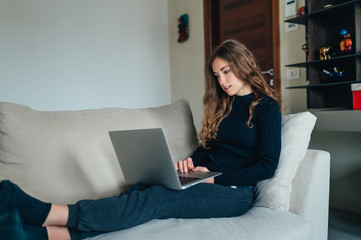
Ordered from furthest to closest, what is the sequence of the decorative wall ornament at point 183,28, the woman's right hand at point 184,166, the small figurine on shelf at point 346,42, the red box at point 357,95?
the decorative wall ornament at point 183,28 < the small figurine on shelf at point 346,42 < the red box at point 357,95 < the woman's right hand at point 184,166

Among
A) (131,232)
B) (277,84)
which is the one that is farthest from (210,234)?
(277,84)

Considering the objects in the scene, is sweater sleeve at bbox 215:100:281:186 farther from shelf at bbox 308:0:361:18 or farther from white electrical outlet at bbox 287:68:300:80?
white electrical outlet at bbox 287:68:300:80

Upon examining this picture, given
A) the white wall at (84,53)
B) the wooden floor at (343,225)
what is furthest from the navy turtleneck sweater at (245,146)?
the white wall at (84,53)

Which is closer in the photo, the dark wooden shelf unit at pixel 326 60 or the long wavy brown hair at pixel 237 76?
the long wavy brown hair at pixel 237 76

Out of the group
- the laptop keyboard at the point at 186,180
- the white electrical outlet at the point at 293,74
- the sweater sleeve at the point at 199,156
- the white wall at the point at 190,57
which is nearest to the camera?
the laptop keyboard at the point at 186,180

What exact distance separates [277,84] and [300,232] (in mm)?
1829

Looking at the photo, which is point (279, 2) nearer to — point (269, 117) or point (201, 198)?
point (269, 117)

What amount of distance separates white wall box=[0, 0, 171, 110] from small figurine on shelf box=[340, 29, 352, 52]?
8.27 feet

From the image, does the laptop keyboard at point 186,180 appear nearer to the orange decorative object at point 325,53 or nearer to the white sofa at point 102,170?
the white sofa at point 102,170

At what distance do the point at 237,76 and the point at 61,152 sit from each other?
0.83 meters

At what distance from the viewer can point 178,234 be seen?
96cm

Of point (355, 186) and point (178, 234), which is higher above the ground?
point (178, 234)

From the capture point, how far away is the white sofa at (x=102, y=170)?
109 centimetres

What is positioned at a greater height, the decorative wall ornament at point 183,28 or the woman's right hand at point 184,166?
the decorative wall ornament at point 183,28
